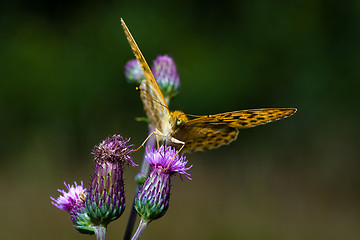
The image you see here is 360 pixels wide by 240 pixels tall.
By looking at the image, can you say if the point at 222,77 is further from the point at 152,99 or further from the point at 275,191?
the point at 152,99

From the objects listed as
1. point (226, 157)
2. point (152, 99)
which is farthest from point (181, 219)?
point (152, 99)

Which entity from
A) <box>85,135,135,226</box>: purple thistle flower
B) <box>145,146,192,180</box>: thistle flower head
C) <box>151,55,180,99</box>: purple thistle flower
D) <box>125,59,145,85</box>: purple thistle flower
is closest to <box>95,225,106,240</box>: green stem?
<box>85,135,135,226</box>: purple thistle flower

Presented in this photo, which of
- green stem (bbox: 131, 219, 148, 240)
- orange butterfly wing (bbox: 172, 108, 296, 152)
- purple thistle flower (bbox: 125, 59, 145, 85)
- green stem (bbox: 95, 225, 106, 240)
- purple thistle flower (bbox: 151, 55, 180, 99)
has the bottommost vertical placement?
green stem (bbox: 131, 219, 148, 240)

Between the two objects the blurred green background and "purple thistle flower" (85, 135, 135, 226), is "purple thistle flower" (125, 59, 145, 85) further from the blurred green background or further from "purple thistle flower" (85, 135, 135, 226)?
the blurred green background

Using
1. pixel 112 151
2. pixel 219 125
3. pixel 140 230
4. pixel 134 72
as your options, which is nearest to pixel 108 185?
pixel 112 151

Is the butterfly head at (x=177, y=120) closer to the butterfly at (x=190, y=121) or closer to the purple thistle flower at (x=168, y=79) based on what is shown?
the butterfly at (x=190, y=121)
